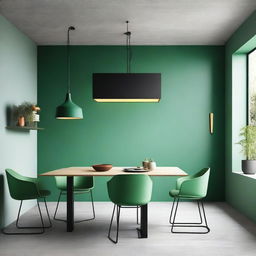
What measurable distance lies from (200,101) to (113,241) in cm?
339

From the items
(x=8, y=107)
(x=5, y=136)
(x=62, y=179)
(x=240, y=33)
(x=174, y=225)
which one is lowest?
(x=174, y=225)

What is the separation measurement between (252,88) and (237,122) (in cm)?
60

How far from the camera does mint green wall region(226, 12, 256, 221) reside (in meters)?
4.98

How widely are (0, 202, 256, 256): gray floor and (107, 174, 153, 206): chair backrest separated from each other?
0.46 m

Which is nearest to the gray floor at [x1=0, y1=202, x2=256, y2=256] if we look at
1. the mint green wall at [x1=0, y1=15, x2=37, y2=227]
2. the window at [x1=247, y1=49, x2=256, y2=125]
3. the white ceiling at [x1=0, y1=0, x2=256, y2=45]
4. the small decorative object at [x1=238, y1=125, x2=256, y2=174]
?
the mint green wall at [x1=0, y1=15, x2=37, y2=227]

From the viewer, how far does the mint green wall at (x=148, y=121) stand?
650 centimetres

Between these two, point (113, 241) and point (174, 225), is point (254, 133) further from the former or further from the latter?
point (113, 241)

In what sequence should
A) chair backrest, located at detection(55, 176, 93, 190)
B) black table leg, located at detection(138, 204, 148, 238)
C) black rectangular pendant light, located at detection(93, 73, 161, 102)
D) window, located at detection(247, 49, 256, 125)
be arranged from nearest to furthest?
black table leg, located at detection(138, 204, 148, 238)
black rectangular pendant light, located at detection(93, 73, 161, 102)
chair backrest, located at detection(55, 176, 93, 190)
window, located at detection(247, 49, 256, 125)

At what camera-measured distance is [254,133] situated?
5.25 m

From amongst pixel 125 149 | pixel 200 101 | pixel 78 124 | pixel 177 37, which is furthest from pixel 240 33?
pixel 78 124

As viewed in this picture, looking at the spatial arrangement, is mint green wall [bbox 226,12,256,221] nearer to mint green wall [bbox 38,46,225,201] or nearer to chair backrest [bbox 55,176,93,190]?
mint green wall [bbox 38,46,225,201]

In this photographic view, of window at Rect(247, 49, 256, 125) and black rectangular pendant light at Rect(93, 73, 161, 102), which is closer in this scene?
black rectangular pendant light at Rect(93, 73, 161, 102)

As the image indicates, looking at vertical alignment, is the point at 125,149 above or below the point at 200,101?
below

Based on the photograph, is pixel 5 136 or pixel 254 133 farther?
pixel 254 133
